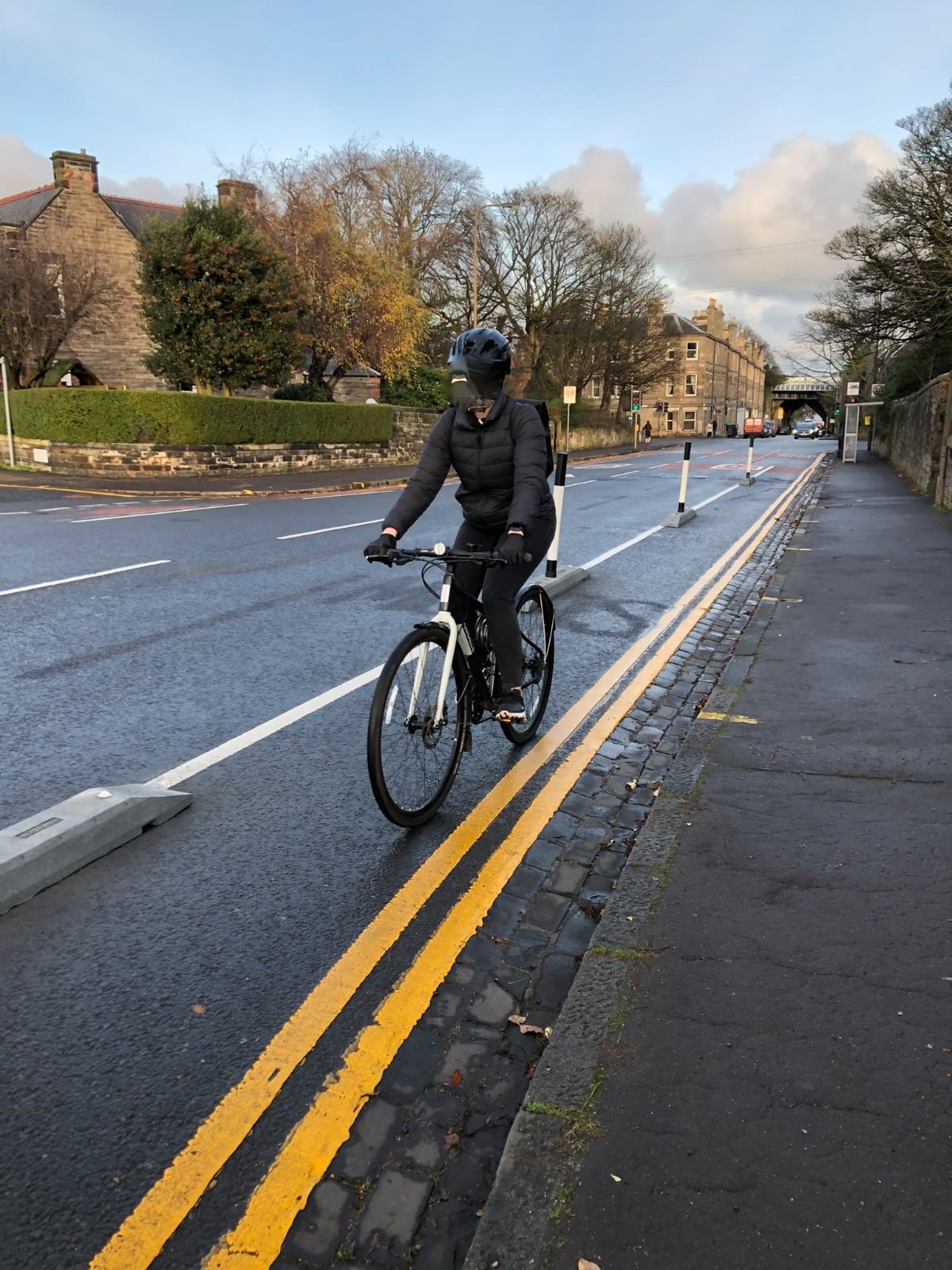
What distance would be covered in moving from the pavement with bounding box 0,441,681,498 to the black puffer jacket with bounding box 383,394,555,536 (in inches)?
Answer: 700

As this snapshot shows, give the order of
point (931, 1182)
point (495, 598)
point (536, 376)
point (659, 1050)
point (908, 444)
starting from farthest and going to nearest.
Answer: point (536, 376), point (908, 444), point (495, 598), point (659, 1050), point (931, 1182)

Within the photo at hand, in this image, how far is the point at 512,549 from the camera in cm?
385

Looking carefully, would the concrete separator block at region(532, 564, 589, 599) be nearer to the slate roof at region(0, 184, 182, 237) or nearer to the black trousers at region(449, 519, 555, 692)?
the black trousers at region(449, 519, 555, 692)

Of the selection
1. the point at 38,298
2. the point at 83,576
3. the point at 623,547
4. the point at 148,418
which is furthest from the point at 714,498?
the point at 38,298

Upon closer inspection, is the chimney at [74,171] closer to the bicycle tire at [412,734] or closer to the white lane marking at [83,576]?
the white lane marking at [83,576]

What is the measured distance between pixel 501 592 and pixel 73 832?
82.9 inches

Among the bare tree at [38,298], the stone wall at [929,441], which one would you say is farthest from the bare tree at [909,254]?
the bare tree at [38,298]

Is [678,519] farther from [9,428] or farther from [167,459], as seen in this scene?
[9,428]

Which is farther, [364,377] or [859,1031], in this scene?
[364,377]

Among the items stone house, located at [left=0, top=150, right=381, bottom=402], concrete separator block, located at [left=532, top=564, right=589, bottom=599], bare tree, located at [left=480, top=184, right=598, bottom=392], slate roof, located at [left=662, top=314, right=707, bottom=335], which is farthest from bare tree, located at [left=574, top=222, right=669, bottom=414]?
concrete separator block, located at [left=532, top=564, right=589, bottom=599]

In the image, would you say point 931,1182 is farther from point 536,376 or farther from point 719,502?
point 536,376

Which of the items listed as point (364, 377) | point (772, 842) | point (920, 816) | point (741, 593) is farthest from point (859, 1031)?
point (364, 377)

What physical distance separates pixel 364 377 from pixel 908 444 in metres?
27.5

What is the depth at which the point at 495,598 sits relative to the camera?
4242 mm
